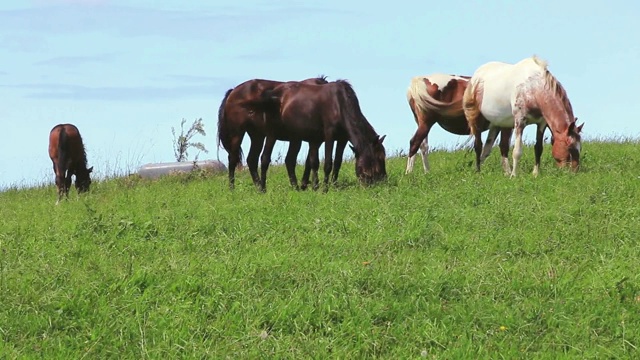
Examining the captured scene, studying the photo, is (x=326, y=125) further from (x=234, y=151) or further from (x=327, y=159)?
(x=234, y=151)

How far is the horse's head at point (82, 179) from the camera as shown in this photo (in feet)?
66.7

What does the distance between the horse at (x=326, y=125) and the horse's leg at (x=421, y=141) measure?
3.15 meters

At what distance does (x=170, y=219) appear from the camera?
1228 centimetres

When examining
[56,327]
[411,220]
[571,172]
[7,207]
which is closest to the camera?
[56,327]

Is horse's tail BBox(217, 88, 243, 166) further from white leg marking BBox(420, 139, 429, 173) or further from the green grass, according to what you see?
white leg marking BBox(420, 139, 429, 173)

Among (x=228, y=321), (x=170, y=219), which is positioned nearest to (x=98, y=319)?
(x=228, y=321)

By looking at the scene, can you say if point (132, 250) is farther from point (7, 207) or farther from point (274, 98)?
point (7, 207)

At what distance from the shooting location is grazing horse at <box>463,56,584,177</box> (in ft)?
52.2

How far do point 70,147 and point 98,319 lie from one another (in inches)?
490

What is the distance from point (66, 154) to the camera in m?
19.6

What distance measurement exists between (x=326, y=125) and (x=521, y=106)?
346cm

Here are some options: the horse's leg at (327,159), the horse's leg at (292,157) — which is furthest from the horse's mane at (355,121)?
the horse's leg at (292,157)

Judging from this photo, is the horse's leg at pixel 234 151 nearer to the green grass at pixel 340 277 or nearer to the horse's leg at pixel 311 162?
the horse's leg at pixel 311 162

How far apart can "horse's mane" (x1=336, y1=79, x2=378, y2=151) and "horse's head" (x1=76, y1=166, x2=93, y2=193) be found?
7.16 m
